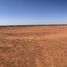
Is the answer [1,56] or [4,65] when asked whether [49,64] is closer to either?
[4,65]

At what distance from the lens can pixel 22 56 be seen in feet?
31.8

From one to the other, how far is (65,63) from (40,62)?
4.01ft

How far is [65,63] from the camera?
8.25 m

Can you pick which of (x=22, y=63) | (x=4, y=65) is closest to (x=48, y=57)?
(x=22, y=63)

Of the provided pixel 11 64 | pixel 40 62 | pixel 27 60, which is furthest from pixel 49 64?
pixel 11 64

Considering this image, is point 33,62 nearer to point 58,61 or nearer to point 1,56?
point 58,61

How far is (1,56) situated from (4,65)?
1843 mm

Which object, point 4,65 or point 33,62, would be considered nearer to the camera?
point 4,65

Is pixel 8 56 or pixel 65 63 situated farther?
pixel 8 56

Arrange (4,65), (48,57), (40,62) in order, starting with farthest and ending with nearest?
(48,57) → (40,62) → (4,65)

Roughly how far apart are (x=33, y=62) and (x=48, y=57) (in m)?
1.26

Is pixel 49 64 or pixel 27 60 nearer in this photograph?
pixel 49 64

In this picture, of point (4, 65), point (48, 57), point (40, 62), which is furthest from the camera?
point (48, 57)

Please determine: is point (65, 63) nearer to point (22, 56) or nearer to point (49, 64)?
point (49, 64)
